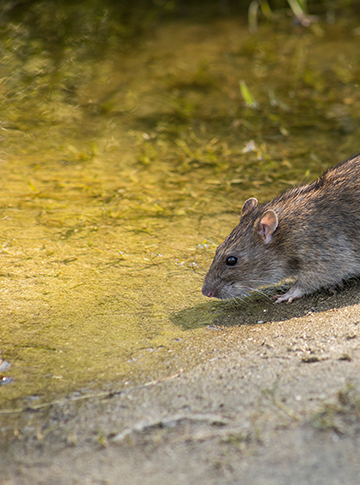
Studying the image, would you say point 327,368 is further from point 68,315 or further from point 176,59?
point 176,59

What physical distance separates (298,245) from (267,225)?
1.02 feet

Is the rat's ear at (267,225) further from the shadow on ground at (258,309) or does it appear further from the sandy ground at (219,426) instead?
the sandy ground at (219,426)

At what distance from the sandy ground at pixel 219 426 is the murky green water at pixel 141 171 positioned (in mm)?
255

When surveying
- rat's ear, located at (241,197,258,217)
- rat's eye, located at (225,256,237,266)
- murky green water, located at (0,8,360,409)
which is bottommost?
murky green water, located at (0,8,360,409)

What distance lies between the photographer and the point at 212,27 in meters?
10.7

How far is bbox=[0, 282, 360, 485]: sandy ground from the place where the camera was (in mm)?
2711

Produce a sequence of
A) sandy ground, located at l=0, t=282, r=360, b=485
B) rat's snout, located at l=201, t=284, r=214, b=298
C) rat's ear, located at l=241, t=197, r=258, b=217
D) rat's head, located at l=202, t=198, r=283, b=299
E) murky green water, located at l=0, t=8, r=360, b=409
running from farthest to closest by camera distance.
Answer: rat's ear, located at l=241, t=197, r=258, b=217, rat's head, located at l=202, t=198, r=283, b=299, rat's snout, located at l=201, t=284, r=214, b=298, murky green water, located at l=0, t=8, r=360, b=409, sandy ground, located at l=0, t=282, r=360, b=485

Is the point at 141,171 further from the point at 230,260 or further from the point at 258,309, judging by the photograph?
the point at 258,309

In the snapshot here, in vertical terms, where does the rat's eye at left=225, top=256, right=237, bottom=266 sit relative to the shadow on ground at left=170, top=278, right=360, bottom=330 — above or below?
above

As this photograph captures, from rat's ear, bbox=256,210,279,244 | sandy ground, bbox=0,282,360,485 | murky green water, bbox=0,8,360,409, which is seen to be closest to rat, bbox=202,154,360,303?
rat's ear, bbox=256,210,279,244

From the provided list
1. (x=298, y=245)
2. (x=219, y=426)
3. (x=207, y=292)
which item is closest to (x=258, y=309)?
(x=207, y=292)

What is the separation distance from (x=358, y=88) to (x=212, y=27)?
11.7ft

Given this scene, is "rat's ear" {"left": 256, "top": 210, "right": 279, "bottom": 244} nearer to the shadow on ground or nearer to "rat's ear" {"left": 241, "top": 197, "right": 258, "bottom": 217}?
"rat's ear" {"left": 241, "top": 197, "right": 258, "bottom": 217}

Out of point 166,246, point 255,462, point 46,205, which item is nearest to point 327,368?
point 255,462
